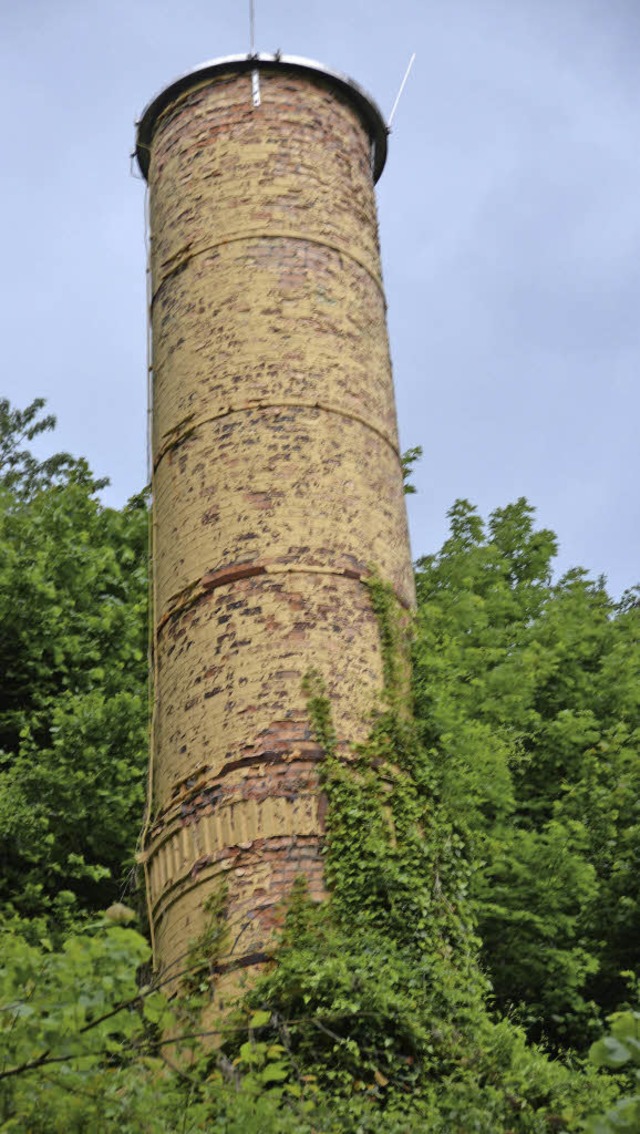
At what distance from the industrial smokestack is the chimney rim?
0.06ft

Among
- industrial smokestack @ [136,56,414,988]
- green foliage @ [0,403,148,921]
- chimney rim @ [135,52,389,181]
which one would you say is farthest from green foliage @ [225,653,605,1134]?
chimney rim @ [135,52,389,181]

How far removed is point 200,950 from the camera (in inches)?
398

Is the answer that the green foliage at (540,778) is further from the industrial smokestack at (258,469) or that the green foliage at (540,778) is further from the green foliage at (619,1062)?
the green foliage at (619,1062)

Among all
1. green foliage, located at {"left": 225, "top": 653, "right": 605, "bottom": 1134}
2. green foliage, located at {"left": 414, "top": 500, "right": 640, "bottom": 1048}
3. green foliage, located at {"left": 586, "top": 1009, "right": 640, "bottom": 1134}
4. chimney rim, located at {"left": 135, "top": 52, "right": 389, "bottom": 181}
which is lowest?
green foliage, located at {"left": 586, "top": 1009, "right": 640, "bottom": 1134}

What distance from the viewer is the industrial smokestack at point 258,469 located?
34.9ft

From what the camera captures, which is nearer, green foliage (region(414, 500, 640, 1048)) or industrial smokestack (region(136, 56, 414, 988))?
industrial smokestack (region(136, 56, 414, 988))

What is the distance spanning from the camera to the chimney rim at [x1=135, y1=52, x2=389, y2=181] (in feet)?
46.0

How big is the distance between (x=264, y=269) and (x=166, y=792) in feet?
14.4

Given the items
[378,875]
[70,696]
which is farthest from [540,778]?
[378,875]

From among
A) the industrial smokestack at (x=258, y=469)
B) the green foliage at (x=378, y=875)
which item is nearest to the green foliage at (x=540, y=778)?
the green foliage at (x=378, y=875)

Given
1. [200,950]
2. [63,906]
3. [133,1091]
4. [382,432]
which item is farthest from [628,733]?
[133,1091]

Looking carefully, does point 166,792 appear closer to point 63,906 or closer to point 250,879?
point 250,879

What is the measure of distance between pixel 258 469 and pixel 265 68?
4237mm

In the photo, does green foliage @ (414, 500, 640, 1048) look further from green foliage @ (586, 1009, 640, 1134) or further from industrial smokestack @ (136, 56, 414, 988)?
green foliage @ (586, 1009, 640, 1134)
